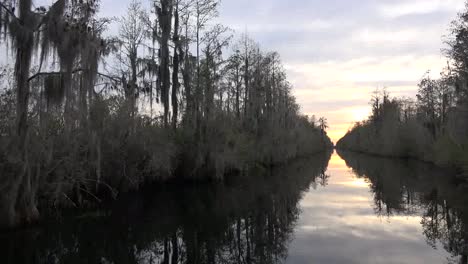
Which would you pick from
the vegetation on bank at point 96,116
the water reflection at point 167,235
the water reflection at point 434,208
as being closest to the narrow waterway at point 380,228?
the water reflection at point 434,208

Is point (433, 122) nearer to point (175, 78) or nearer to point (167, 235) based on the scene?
point (175, 78)

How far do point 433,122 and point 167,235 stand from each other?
4865 cm

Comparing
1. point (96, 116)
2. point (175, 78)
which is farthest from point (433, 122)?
point (96, 116)

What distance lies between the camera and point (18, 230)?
41.0 feet

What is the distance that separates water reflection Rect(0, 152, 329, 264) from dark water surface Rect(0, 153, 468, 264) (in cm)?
2

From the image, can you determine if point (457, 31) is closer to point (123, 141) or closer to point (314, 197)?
point (314, 197)

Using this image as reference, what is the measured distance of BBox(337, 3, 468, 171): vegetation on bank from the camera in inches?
1082

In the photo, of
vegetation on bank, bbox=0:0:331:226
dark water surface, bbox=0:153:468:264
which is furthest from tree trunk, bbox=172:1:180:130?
dark water surface, bbox=0:153:468:264

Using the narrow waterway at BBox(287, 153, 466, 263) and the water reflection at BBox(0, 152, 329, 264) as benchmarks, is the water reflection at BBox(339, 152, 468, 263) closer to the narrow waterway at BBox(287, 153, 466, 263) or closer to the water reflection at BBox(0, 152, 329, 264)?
the narrow waterway at BBox(287, 153, 466, 263)

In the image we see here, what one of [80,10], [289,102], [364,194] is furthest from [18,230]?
[289,102]

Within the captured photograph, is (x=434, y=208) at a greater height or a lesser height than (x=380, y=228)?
greater

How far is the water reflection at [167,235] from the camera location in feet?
34.2

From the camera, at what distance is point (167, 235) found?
1278 centimetres

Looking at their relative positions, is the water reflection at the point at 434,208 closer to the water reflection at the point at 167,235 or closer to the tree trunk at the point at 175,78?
the water reflection at the point at 167,235
